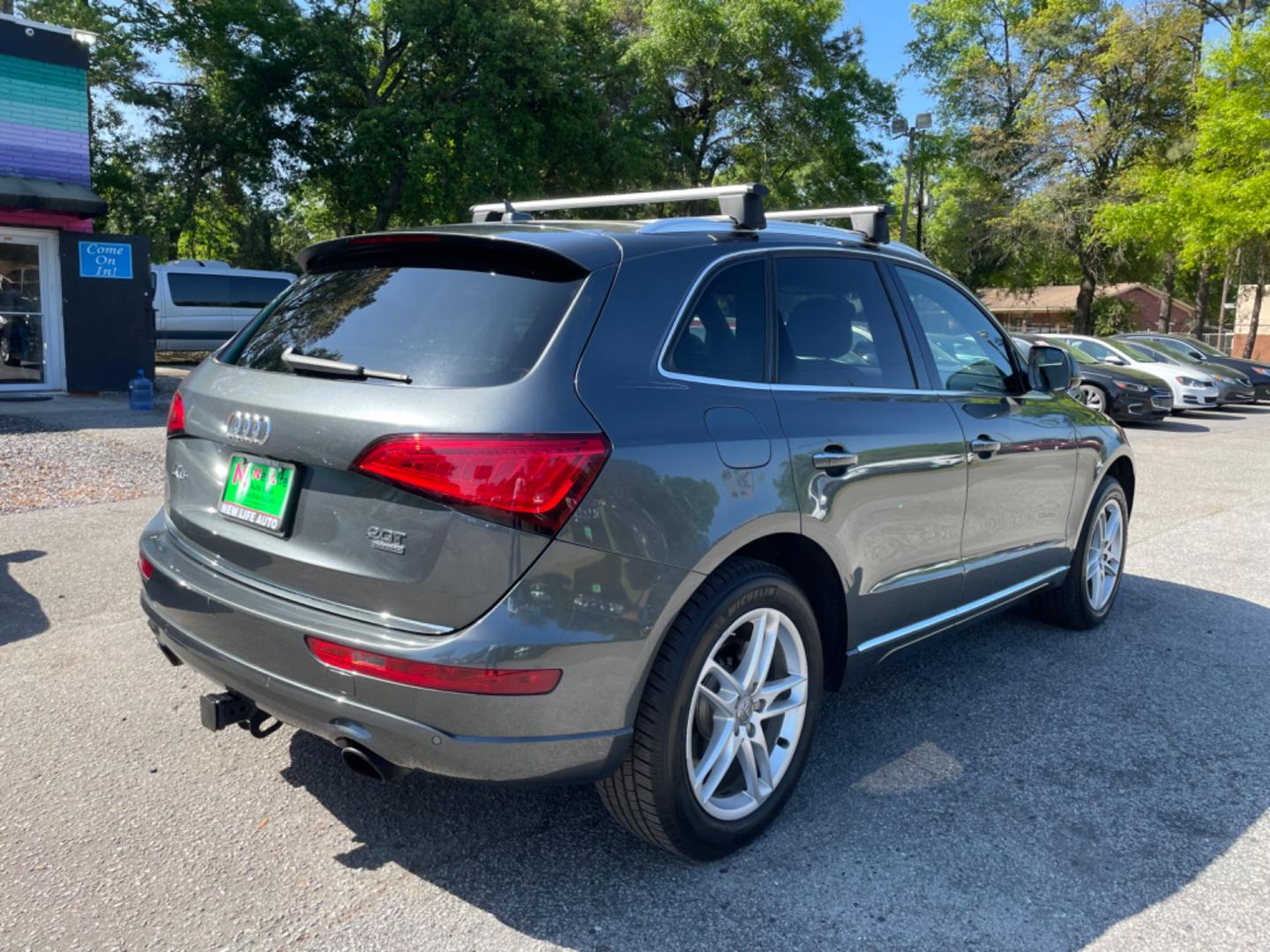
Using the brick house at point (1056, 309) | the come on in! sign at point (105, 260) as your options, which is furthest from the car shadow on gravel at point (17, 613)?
the brick house at point (1056, 309)

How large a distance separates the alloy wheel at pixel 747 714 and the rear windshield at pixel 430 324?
97 centimetres

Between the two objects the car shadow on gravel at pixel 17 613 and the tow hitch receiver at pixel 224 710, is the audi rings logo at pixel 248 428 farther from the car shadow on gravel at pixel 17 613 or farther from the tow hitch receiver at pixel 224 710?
the car shadow on gravel at pixel 17 613

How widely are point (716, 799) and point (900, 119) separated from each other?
28.7m

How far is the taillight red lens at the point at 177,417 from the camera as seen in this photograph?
3020 millimetres

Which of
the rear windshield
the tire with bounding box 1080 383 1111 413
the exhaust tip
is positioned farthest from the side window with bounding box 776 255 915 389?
the tire with bounding box 1080 383 1111 413

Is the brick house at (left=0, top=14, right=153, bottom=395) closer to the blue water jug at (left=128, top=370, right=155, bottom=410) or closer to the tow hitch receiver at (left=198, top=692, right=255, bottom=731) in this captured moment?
the blue water jug at (left=128, top=370, right=155, bottom=410)

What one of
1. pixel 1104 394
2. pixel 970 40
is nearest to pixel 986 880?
pixel 1104 394

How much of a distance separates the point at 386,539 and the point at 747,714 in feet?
3.90

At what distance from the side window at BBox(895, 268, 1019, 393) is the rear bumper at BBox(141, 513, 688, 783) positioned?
1.89 m

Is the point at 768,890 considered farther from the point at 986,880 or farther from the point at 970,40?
the point at 970,40

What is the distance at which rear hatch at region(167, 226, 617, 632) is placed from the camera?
2.28m

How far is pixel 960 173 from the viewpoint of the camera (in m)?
33.8

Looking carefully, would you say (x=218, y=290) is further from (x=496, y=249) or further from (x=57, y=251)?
(x=496, y=249)

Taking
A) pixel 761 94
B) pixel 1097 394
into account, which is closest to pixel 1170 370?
pixel 1097 394
